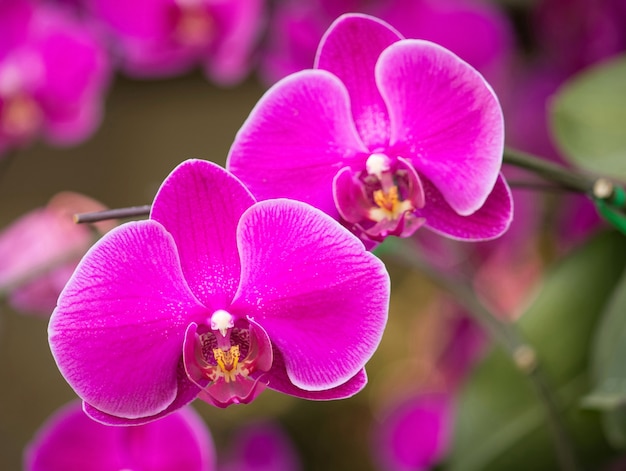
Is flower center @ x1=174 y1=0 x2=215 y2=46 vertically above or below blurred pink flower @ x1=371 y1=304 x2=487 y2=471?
above

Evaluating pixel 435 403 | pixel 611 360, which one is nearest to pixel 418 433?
pixel 435 403

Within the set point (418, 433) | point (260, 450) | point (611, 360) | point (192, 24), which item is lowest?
point (260, 450)

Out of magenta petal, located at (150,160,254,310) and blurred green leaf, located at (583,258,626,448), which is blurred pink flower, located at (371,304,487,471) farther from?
magenta petal, located at (150,160,254,310)

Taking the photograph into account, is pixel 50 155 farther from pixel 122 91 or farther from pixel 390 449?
pixel 390 449

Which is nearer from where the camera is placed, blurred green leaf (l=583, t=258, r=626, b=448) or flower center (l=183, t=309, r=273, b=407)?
flower center (l=183, t=309, r=273, b=407)

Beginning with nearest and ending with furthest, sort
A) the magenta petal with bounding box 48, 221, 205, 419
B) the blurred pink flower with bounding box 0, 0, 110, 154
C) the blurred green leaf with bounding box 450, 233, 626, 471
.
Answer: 1. the magenta petal with bounding box 48, 221, 205, 419
2. the blurred green leaf with bounding box 450, 233, 626, 471
3. the blurred pink flower with bounding box 0, 0, 110, 154

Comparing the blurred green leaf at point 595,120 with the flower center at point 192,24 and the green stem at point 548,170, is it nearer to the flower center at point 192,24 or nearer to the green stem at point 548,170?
the green stem at point 548,170

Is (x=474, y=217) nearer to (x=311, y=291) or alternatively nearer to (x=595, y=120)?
→ (x=311, y=291)

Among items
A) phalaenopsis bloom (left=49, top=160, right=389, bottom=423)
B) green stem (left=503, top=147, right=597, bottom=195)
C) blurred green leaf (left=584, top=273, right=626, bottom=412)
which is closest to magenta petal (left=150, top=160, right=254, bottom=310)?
phalaenopsis bloom (left=49, top=160, right=389, bottom=423)
